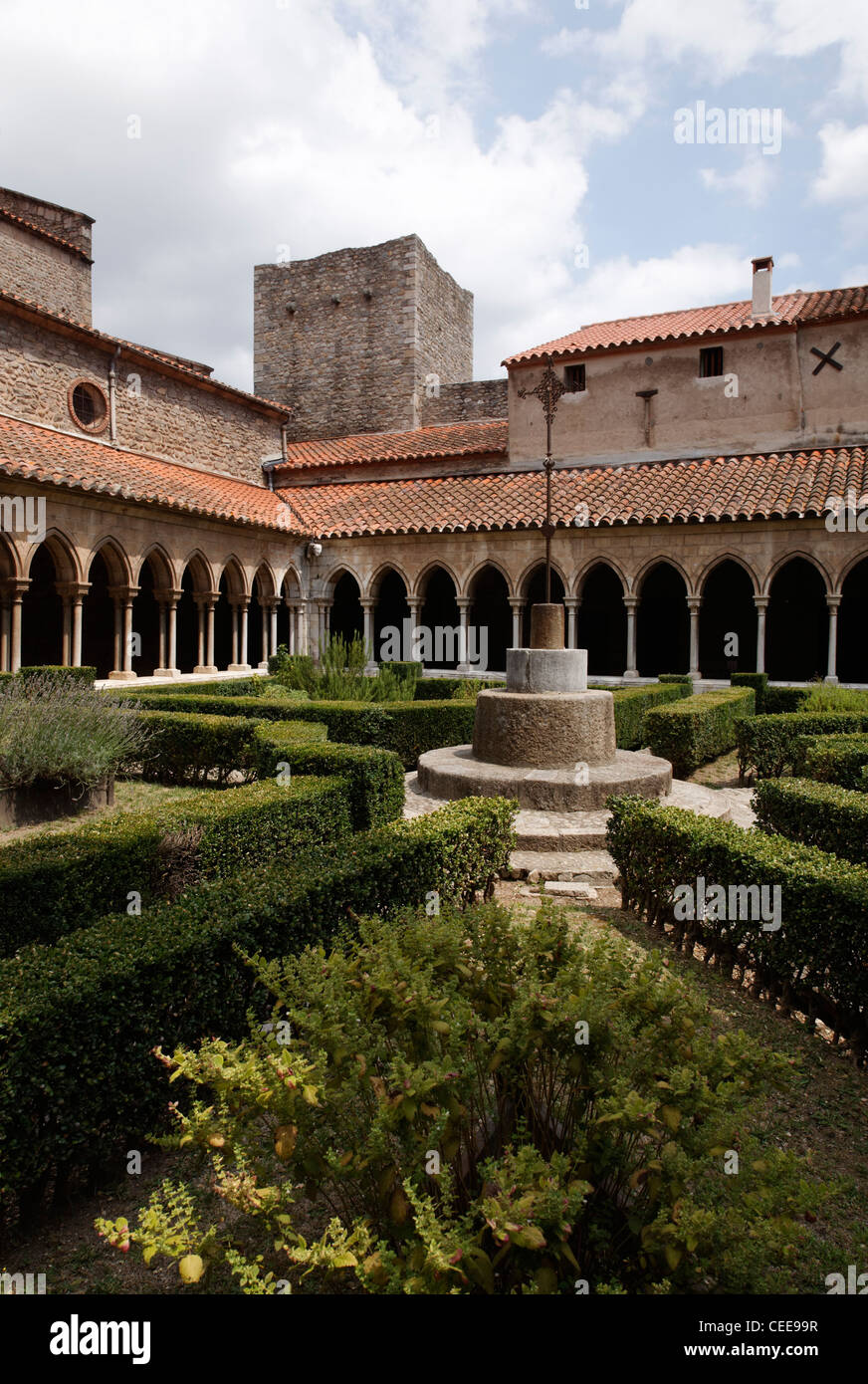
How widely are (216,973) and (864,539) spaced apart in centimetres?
1410

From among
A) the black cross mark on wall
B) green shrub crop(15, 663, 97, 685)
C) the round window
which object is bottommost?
green shrub crop(15, 663, 97, 685)

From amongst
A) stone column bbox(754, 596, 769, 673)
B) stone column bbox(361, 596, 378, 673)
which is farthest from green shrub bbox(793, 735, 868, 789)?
stone column bbox(361, 596, 378, 673)

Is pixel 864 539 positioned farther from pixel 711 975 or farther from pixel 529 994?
pixel 529 994

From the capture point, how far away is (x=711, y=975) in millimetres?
4410

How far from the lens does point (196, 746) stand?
28.0 feet

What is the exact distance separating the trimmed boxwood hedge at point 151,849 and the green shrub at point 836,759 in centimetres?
402

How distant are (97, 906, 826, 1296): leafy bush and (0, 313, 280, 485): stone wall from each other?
44.9 ft

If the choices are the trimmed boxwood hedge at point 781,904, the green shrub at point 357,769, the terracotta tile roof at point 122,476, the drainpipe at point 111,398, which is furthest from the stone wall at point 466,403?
the trimmed boxwood hedge at point 781,904

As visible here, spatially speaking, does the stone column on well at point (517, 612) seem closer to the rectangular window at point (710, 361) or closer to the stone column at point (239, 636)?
the stone column at point (239, 636)

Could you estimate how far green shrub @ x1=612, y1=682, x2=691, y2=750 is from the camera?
1056cm

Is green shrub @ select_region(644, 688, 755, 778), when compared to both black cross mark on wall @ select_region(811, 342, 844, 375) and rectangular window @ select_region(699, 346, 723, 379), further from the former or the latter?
rectangular window @ select_region(699, 346, 723, 379)
